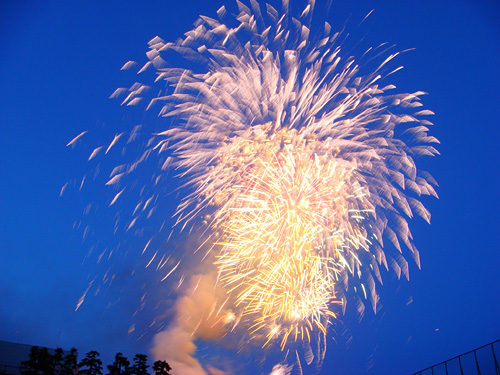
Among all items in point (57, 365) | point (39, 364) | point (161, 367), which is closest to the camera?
point (39, 364)

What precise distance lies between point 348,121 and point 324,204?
13.4 feet

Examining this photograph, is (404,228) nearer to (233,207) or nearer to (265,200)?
(265,200)

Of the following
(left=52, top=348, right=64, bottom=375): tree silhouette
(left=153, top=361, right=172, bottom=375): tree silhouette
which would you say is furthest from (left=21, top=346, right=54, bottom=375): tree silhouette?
(left=153, top=361, right=172, bottom=375): tree silhouette

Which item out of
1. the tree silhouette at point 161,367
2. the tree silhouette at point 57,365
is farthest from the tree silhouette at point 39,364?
the tree silhouette at point 161,367

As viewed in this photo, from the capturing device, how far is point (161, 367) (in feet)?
102

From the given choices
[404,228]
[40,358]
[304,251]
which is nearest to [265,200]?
[304,251]

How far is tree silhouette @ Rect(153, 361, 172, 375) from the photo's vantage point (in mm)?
30891

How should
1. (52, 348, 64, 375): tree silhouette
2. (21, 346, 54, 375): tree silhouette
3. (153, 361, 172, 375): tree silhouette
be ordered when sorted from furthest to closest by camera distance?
(153, 361, 172, 375): tree silhouette
(52, 348, 64, 375): tree silhouette
(21, 346, 54, 375): tree silhouette

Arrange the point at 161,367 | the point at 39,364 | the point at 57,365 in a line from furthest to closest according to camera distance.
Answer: the point at 161,367 < the point at 57,365 < the point at 39,364

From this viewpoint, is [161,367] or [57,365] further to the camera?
[161,367]

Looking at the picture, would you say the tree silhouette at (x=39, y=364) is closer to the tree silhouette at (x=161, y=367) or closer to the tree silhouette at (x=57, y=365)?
the tree silhouette at (x=57, y=365)

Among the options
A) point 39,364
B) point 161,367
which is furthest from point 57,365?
point 161,367

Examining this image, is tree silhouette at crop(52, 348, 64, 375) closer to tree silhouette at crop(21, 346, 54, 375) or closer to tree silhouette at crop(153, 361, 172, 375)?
tree silhouette at crop(21, 346, 54, 375)

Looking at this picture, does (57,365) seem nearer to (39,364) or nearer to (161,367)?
(39,364)
